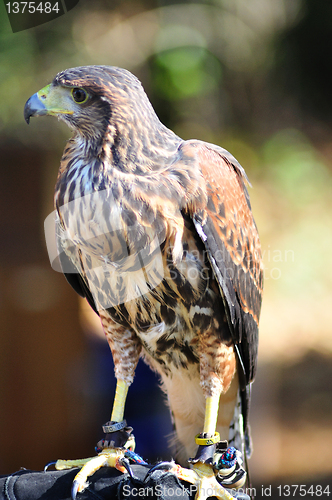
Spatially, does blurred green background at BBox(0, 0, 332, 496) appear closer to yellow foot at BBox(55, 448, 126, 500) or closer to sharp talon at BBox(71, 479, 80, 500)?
yellow foot at BBox(55, 448, 126, 500)

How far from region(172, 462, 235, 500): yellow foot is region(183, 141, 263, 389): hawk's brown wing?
1.62 feet

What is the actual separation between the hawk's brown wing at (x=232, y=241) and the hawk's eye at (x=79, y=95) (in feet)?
1.43

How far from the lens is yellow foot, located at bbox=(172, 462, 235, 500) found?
1.58m

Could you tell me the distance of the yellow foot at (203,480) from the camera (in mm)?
1576

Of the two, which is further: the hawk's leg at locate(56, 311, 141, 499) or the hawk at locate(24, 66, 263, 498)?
the hawk's leg at locate(56, 311, 141, 499)

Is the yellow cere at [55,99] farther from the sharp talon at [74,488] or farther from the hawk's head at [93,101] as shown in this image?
the sharp talon at [74,488]

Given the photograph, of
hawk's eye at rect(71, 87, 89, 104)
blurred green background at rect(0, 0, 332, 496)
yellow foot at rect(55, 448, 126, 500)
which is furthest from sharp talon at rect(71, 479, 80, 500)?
blurred green background at rect(0, 0, 332, 496)

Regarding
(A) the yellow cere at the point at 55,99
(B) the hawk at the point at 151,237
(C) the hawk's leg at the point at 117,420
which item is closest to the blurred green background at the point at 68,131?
(C) the hawk's leg at the point at 117,420

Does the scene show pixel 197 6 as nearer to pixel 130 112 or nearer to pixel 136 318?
pixel 130 112

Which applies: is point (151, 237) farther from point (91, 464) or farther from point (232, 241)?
point (91, 464)

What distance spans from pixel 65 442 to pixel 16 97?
301 centimetres

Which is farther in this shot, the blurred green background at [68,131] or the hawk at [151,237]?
the blurred green background at [68,131]

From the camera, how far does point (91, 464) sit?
63.7 inches

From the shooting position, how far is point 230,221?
1733 millimetres
